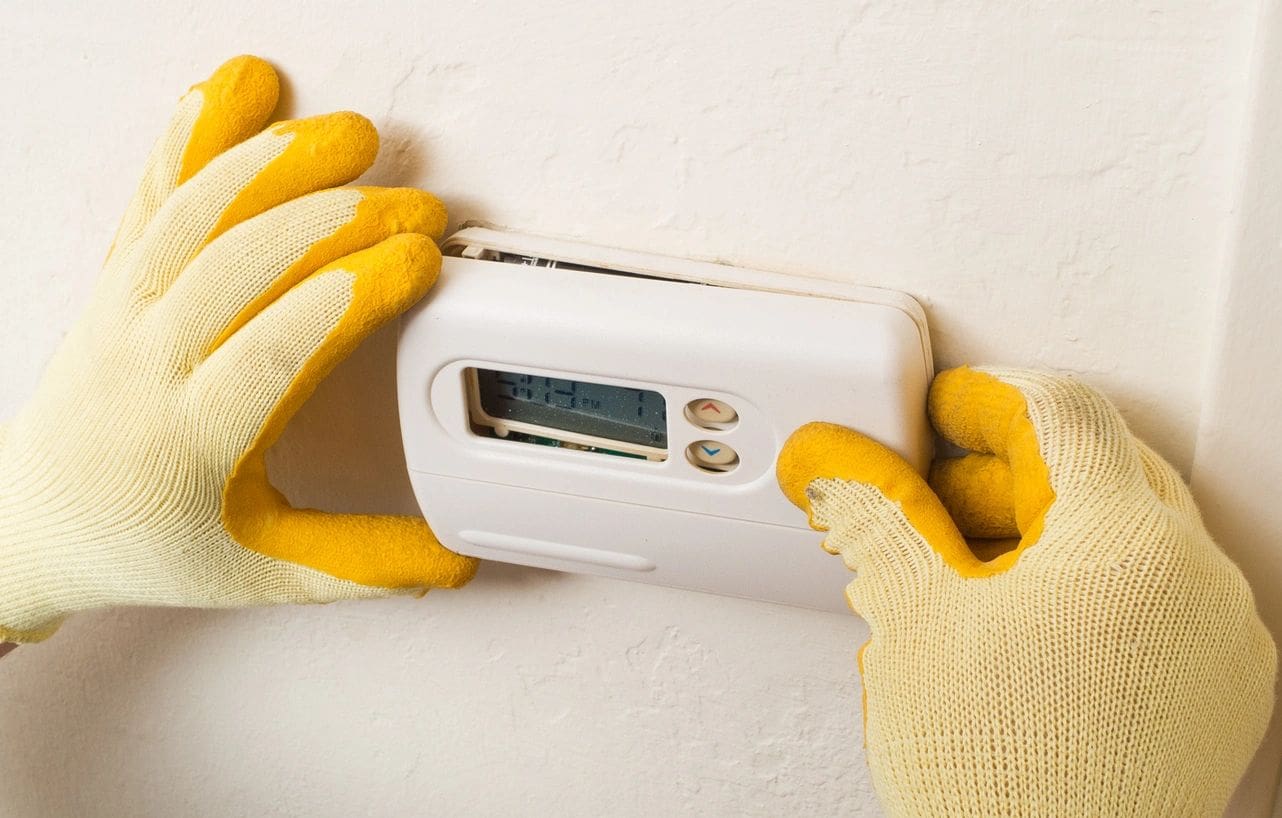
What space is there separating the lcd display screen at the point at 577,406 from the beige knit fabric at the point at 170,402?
96 millimetres

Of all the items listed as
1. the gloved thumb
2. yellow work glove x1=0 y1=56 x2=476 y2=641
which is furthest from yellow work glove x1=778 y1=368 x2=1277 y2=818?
yellow work glove x1=0 y1=56 x2=476 y2=641

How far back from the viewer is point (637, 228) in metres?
0.61

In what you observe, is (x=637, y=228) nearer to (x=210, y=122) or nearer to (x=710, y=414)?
(x=710, y=414)

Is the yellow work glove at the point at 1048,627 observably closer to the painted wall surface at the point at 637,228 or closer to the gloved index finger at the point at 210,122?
the painted wall surface at the point at 637,228

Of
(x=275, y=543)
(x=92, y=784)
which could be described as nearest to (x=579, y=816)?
(x=275, y=543)

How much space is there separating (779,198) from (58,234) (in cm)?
46

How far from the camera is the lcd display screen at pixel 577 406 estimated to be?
0.59 m

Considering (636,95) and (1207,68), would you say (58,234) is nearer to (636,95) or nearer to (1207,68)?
(636,95)

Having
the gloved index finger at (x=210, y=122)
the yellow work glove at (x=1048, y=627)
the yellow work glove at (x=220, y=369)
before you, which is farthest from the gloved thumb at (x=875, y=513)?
the gloved index finger at (x=210, y=122)

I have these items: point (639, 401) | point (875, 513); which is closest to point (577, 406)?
point (639, 401)

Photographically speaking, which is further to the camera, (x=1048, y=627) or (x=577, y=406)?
(x=577, y=406)

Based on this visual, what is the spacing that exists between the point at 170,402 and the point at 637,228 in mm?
259

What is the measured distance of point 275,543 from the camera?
0.66 meters

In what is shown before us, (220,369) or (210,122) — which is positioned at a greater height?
(210,122)
